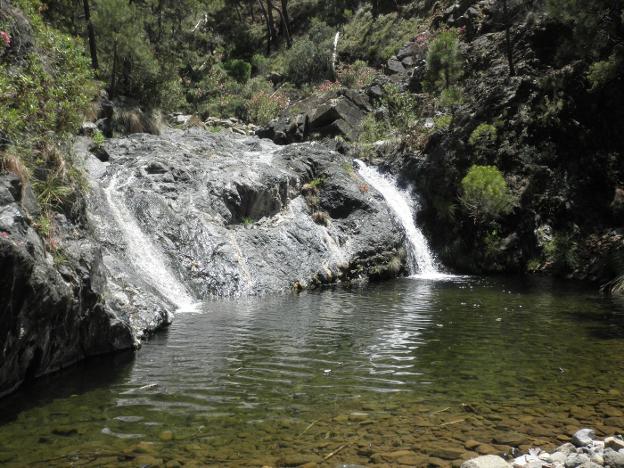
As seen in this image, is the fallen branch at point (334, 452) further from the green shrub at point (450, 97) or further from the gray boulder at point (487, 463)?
the green shrub at point (450, 97)

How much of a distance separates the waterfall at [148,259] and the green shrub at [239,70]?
32315 mm

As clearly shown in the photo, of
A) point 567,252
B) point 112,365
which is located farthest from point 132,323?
point 567,252

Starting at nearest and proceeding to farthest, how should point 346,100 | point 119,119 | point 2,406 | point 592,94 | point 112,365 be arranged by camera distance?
point 2,406 < point 112,365 < point 592,94 < point 119,119 < point 346,100

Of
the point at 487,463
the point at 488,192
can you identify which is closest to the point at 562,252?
the point at 488,192

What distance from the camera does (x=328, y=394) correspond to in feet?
25.6

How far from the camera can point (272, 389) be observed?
8.09 m

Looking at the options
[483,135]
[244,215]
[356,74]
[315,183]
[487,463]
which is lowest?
[487,463]

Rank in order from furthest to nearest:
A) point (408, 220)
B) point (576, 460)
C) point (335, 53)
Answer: point (335, 53) < point (408, 220) < point (576, 460)

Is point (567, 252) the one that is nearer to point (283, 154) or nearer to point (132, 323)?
point (283, 154)

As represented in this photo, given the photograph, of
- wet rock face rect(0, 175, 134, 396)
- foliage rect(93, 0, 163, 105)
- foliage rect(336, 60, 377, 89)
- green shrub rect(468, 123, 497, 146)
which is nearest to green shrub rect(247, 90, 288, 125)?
foliage rect(336, 60, 377, 89)

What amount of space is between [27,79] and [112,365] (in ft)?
18.0

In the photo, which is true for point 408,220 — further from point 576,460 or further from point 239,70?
point 239,70

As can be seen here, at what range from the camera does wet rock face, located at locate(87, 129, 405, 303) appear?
59.4ft

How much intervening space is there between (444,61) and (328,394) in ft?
94.2
